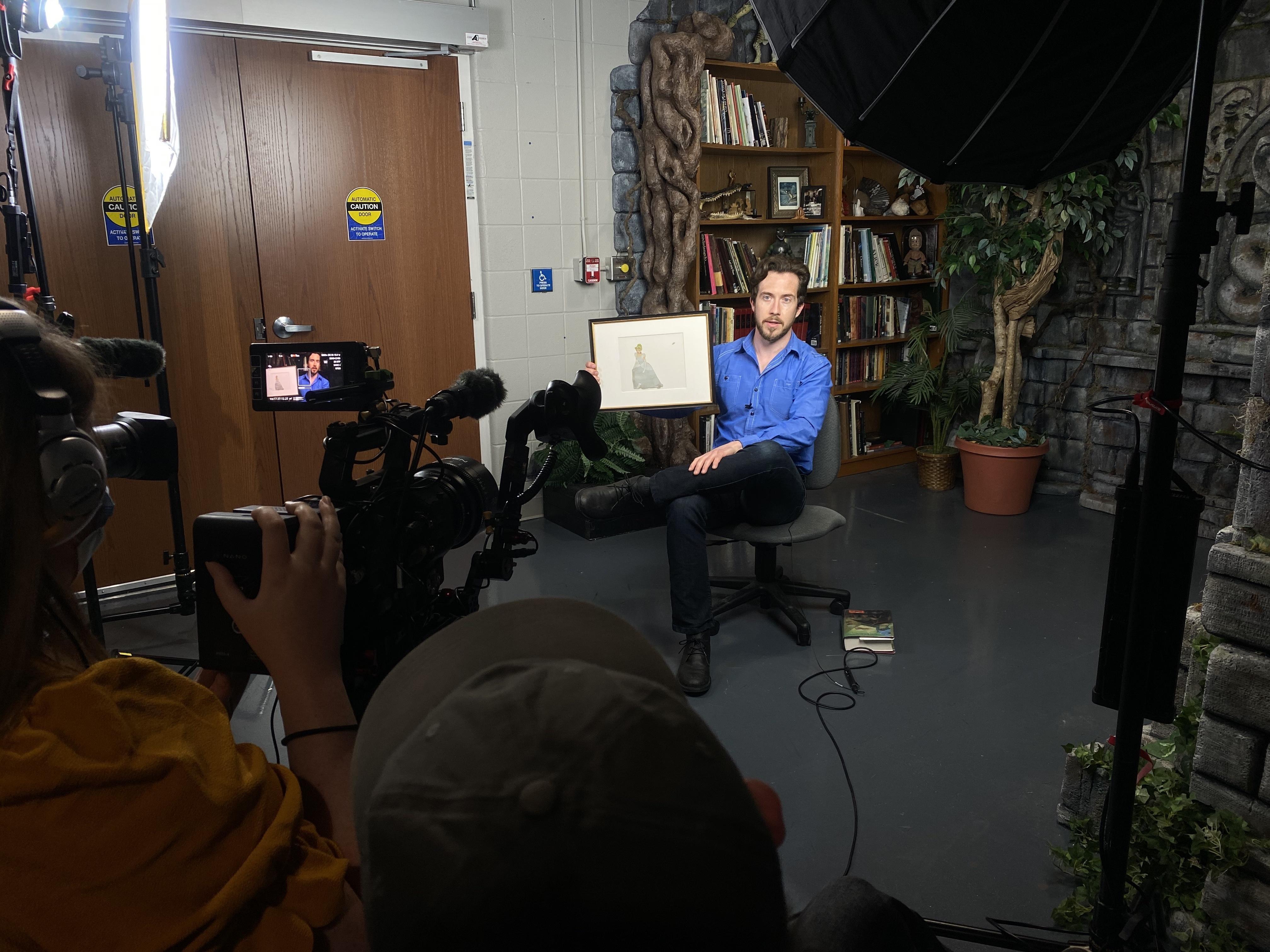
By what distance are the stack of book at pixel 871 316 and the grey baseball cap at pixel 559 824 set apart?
4.92 m

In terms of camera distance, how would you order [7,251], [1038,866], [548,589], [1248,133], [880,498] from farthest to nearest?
[880,498], [1248,133], [548,589], [7,251], [1038,866]

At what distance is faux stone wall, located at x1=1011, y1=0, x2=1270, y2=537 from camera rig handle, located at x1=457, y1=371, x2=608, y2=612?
11.1ft

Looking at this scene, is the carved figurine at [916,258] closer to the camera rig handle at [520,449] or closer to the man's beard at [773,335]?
the man's beard at [773,335]

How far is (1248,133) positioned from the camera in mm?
3727

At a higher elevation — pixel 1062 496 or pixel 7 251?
pixel 7 251

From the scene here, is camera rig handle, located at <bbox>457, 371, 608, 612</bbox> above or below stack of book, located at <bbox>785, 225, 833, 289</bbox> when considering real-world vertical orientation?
below

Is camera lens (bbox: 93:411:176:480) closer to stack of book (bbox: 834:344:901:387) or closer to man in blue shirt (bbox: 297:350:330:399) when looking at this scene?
man in blue shirt (bbox: 297:350:330:399)

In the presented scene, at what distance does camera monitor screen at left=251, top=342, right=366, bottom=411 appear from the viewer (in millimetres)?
1171

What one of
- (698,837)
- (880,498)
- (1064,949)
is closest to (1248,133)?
(880,498)

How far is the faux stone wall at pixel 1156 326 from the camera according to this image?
A: 375cm

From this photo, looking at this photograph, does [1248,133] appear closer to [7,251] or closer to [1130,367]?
[1130,367]

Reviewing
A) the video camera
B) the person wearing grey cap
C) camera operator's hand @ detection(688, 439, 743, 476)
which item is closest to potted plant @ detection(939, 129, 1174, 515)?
camera operator's hand @ detection(688, 439, 743, 476)

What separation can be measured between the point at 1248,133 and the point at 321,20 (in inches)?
155

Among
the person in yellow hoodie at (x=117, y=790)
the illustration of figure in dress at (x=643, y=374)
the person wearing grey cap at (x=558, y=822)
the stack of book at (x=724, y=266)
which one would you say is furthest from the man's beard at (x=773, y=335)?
the person wearing grey cap at (x=558, y=822)
